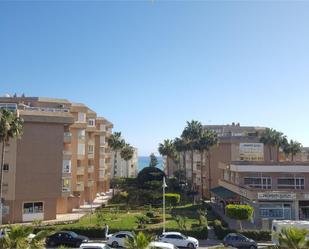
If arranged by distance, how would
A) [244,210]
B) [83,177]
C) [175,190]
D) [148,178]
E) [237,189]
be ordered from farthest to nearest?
1. [175,190]
2. [148,178]
3. [83,177]
4. [237,189]
5. [244,210]

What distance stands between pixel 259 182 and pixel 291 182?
188 inches

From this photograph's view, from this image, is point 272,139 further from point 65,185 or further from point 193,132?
point 65,185

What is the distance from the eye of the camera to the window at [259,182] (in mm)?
63438

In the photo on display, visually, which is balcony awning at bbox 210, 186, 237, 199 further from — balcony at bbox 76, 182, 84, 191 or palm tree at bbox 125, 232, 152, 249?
palm tree at bbox 125, 232, 152, 249

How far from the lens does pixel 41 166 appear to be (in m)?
59.4

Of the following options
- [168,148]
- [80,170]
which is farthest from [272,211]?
[168,148]

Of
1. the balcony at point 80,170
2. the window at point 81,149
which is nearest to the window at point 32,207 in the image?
the balcony at point 80,170

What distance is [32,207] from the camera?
59031 mm

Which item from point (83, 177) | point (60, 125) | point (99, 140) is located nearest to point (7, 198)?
point (60, 125)

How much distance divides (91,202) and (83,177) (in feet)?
31.8

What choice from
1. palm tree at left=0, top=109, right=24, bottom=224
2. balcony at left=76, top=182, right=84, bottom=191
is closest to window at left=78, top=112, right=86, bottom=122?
balcony at left=76, top=182, right=84, bottom=191

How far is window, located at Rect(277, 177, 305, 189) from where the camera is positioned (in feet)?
206

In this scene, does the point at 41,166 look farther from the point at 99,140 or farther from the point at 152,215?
the point at 99,140

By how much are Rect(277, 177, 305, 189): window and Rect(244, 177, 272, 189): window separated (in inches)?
61.4
